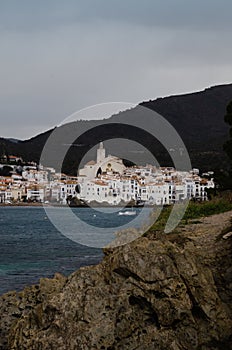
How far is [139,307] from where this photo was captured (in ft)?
23.2

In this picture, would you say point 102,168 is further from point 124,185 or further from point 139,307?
point 139,307

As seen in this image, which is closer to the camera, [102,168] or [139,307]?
[139,307]

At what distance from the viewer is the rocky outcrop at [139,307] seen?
6.89 meters

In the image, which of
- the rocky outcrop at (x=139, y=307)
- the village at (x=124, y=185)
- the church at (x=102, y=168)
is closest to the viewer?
the rocky outcrop at (x=139, y=307)

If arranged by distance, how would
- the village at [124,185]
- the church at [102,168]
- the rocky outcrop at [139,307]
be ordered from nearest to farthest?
the rocky outcrop at [139,307]
the church at [102,168]
the village at [124,185]

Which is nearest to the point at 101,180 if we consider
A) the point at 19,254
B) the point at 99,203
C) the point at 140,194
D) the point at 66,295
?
the point at 140,194

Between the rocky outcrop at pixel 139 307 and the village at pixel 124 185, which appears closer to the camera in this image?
the rocky outcrop at pixel 139 307

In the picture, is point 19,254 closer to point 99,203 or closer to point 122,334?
point 122,334

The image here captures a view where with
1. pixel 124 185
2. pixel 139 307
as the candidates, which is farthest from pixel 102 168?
pixel 139 307

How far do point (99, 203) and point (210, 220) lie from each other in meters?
81.4

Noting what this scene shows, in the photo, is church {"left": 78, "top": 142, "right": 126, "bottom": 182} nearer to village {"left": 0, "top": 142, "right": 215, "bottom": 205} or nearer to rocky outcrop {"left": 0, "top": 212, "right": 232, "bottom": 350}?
village {"left": 0, "top": 142, "right": 215, "bottom": 205}

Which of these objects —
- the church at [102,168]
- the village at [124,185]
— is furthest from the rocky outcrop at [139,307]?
the village at [124,185]

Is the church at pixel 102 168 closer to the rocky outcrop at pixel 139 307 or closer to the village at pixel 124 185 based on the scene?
the village at pixel 124 185

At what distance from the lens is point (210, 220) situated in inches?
495
